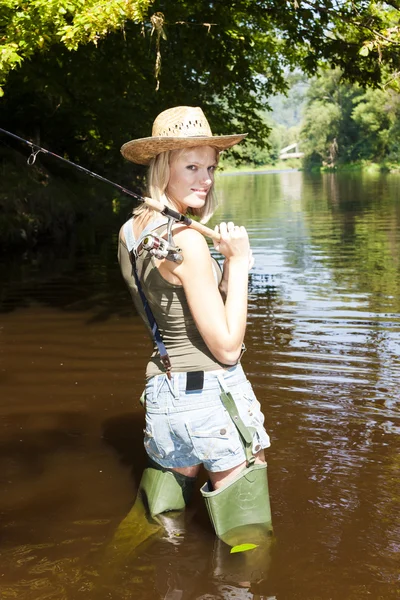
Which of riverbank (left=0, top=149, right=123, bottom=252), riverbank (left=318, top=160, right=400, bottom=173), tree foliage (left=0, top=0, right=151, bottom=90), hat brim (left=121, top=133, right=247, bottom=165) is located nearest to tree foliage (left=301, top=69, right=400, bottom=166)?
riverbank (left=318, top=160, right=400, bottom=173)

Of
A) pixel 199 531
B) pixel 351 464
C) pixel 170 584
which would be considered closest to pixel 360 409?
pixel 351 464

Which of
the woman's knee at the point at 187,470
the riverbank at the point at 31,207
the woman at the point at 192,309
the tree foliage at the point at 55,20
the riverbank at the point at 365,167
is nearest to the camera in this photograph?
the woman at the point at 192,309

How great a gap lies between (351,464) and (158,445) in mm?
2179

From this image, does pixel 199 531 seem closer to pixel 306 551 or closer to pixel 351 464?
pixel 306 551

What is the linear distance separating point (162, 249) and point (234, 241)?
1.12 feet

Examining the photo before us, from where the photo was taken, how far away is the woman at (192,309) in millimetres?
3078

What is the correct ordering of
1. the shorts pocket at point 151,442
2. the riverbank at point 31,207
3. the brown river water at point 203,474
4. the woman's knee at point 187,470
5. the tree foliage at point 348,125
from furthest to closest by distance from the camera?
the tree foliage at point 348,125, the riverbank at point 31,207, the brown river water at point 203,474, the woman's knee at point 187,470, the shorts pocket at point 151,442

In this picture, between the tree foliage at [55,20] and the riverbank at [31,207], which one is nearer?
the tree foliage at [55,20]

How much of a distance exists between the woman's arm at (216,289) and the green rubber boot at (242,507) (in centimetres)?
52

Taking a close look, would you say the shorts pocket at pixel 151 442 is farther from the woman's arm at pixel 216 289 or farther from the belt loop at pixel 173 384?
the woman's arm at pixel 216 289

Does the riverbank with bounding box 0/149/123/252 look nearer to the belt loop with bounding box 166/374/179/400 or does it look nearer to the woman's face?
the woman's face

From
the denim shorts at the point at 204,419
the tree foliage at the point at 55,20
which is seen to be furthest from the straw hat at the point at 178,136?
the tree foliage at the point at 55,20

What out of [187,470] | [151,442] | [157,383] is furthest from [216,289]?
[187,470]

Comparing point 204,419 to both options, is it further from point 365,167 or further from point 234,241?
point 365,167
